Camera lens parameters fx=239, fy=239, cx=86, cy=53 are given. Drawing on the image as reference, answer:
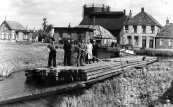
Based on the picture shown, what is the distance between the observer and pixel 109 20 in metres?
63.4

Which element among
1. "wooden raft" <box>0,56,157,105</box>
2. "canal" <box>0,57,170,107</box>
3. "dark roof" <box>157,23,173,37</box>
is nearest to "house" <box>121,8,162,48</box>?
"dark roof" <box>157,23,173,37</box>

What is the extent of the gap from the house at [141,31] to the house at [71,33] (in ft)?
37.4

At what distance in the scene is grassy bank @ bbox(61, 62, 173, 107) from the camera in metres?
9.38

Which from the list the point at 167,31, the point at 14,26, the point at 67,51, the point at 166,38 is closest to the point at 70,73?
the point at 67,51

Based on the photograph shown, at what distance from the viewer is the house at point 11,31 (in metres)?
53.5

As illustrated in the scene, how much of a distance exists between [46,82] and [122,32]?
44.6 meters

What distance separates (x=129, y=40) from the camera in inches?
2079

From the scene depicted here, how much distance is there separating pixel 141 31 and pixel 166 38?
22.9ft

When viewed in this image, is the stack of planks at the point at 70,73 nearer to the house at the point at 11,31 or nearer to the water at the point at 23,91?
the water at the point at 23,91

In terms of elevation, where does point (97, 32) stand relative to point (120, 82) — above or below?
above

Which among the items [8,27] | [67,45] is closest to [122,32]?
[8,27]

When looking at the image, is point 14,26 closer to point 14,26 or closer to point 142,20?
point 14,26

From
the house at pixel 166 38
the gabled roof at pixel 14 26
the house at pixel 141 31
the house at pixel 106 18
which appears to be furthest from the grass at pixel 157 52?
the gabled roof at pixel 14 26

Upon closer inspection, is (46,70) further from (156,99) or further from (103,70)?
(156,99)
